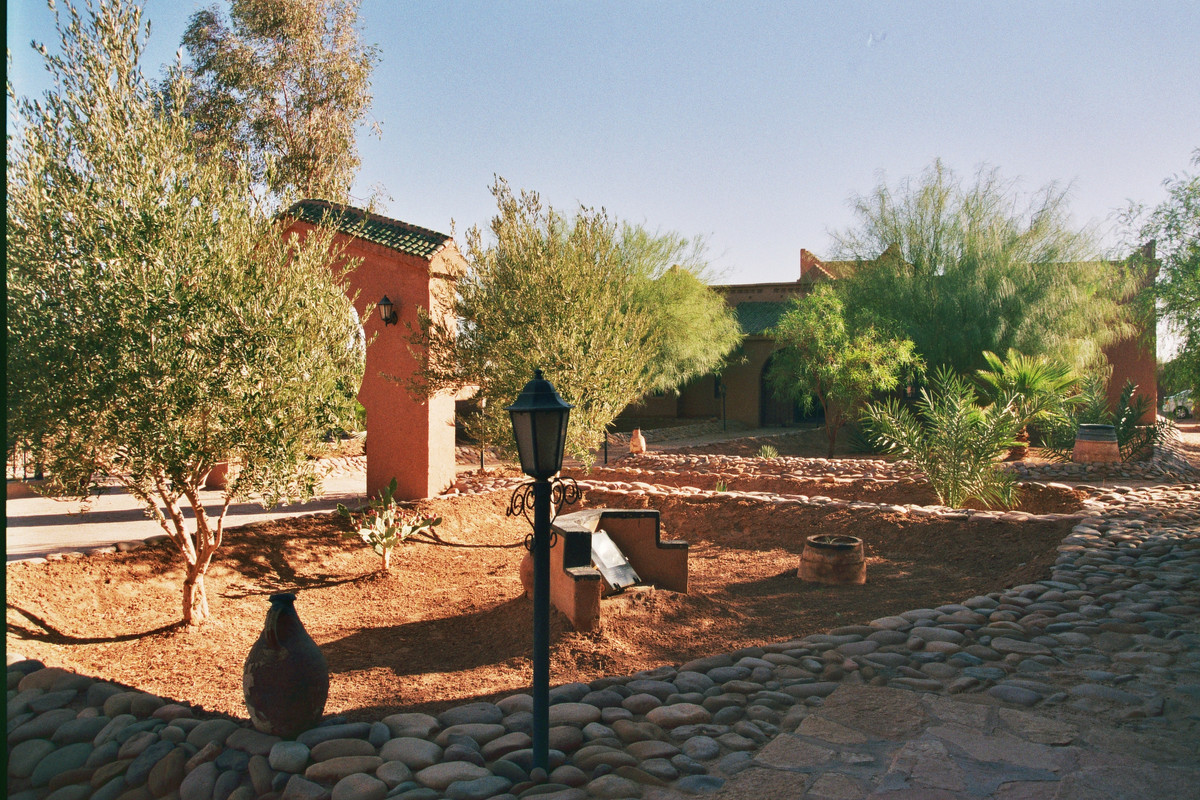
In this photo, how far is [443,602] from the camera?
22.4 ft

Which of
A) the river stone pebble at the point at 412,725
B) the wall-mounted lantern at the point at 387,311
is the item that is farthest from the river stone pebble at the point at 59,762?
the wall-mounted lantern at the point at 387,311

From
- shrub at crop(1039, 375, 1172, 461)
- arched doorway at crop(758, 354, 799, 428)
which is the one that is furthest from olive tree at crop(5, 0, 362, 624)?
arched doorway at crop(758, 354, 799, 428)

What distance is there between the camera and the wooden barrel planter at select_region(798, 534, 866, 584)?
22.0 feet

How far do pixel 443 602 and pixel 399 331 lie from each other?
4.06 metres

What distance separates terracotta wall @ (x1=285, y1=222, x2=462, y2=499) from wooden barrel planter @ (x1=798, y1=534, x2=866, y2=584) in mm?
5095

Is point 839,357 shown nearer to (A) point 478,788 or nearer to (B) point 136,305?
(B) point 136,305

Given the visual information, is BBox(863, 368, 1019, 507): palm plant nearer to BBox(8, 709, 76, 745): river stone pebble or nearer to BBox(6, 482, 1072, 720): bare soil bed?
BBox(6, 482, 1072, 720): bare soil bed

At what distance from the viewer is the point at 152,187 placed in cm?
501

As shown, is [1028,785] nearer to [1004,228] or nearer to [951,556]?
[951,556]

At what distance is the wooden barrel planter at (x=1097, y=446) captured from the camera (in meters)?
Answer: 12.1

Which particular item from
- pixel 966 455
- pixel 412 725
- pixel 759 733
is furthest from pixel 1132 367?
pixel 412 725

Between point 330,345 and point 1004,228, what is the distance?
57.5 feet

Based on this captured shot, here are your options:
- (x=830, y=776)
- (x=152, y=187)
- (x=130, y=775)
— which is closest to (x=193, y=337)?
(x=152, y=187)

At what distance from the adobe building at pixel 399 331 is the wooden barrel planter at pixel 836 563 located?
5.10 meters
